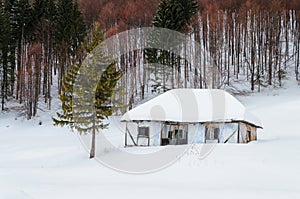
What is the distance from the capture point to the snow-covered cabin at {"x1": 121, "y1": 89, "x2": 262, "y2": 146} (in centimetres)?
2323

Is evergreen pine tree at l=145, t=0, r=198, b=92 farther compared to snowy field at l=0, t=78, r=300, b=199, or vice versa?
evergreen pine tree at l=145, t=0, r=198, b=92

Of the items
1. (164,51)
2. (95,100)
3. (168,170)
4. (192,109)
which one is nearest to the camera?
(168,170)

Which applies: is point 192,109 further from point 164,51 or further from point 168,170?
point 164,51

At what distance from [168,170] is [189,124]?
874 centimetres

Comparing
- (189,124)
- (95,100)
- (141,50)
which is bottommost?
(189,124)

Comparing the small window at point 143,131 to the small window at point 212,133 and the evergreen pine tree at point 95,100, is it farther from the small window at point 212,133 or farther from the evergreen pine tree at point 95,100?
A: the small window at point 212,133

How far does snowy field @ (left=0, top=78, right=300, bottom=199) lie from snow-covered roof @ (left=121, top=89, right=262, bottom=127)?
2468 mm

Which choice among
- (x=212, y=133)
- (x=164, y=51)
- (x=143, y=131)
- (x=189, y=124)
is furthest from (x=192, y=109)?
(x=164, y=51)

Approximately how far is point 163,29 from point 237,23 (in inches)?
518

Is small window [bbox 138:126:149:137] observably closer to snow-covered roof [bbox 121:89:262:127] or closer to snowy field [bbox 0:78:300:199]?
snow-covered roof [bbox 121:89:262:127]

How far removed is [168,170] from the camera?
1532cm

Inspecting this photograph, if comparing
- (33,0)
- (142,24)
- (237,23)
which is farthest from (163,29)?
(33,0)

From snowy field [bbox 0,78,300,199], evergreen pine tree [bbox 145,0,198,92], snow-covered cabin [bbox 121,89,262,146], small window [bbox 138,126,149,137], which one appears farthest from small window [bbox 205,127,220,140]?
evergreen pine tree [bbox 145,0,198,92]

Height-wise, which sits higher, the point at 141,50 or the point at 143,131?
the point at 141,50
